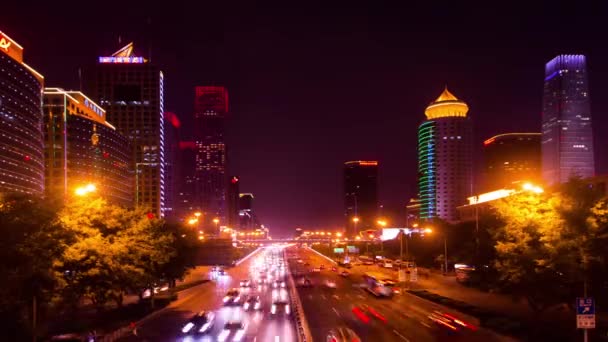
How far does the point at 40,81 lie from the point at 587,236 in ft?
524

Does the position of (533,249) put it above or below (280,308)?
above

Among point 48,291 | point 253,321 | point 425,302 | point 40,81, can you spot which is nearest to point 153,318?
point 253,321

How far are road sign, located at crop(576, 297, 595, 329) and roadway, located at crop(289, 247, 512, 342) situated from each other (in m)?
11.1

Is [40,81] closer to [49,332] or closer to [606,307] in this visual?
[49,332]

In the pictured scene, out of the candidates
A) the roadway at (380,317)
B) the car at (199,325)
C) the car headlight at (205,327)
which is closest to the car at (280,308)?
the roadway at (380,317)

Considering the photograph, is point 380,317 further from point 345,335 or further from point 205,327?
point 205,327

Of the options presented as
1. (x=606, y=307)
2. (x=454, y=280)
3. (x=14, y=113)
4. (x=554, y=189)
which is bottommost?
(x=454, y=280)

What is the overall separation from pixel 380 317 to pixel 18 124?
123 m

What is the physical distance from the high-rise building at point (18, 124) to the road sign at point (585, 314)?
4987 inches

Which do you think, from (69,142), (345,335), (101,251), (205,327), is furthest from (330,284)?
(69,142)

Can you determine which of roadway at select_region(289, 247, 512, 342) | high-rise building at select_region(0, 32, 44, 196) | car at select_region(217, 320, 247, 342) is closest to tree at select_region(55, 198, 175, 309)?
car at select_region(217, 320, 247, 342)

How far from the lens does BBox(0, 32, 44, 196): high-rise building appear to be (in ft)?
432

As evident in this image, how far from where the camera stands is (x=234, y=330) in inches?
1540

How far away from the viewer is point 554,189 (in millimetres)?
38281
